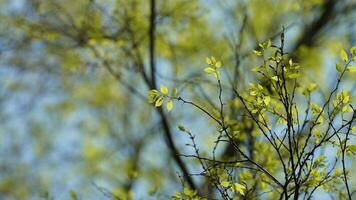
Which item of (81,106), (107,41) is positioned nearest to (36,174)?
(81,106)

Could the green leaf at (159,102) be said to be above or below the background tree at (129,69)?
below

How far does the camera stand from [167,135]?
5.09 metres

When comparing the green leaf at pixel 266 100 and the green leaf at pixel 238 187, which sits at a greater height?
the green leaf at pixel 266 100

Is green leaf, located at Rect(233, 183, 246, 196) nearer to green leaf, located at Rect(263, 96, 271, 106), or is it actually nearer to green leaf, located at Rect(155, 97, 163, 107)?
green leaf, located at Rect(263, 96, 271, 106)

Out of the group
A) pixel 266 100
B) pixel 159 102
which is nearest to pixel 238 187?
pixel 266 100

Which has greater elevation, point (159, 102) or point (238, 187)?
point (159, 102)

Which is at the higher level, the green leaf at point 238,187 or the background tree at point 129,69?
the background tree at point 129,69

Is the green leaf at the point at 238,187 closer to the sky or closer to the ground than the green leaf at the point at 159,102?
closer to the ground

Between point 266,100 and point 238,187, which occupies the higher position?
point 266,100

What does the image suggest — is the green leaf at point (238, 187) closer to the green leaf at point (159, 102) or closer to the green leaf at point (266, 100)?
the green leaf at point (266, 100)

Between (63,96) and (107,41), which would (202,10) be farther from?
(63,96)

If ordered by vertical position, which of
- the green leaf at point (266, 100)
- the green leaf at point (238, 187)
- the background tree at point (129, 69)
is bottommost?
the green leaf at point (238, 187)

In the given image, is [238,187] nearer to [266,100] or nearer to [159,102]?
[266,100]

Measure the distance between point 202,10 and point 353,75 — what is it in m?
2.96
